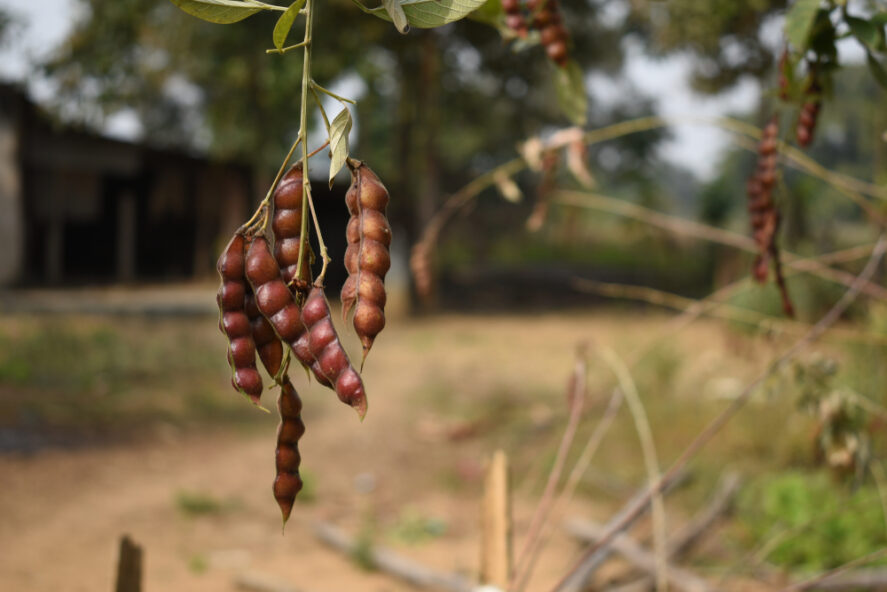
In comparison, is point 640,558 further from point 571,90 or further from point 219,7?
point 219,7

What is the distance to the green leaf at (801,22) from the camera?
3.94ft

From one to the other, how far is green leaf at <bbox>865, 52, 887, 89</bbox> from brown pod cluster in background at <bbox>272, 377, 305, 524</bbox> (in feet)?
3.75

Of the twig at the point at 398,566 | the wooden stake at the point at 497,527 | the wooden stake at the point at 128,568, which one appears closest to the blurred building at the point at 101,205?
the twig at the point at 398,566

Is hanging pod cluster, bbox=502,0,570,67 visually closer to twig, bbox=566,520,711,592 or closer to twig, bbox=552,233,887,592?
twig, bbox=552,233,887,592

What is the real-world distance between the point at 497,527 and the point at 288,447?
1070mm

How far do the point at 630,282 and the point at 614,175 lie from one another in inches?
453

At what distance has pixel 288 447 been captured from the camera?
89cm

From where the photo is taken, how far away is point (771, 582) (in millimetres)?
3750

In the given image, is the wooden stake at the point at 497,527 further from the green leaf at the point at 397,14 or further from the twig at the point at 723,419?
the green leaf at the point at 397,14

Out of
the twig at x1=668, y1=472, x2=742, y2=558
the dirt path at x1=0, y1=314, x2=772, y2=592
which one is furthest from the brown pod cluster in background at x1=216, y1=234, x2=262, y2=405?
the twig at x1=668, y1=472, x2=742, y2=558

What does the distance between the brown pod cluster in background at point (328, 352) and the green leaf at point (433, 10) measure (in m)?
0.30

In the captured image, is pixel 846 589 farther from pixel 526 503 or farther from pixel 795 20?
pixel 795 20

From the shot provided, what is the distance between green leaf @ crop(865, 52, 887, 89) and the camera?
4.54ft

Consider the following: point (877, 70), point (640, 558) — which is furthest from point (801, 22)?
point (640, 558)
